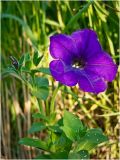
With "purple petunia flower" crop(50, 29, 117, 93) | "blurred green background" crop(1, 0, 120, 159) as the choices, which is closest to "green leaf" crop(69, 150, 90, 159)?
"purple petunia flower" crop(50, 29, 117, 93)

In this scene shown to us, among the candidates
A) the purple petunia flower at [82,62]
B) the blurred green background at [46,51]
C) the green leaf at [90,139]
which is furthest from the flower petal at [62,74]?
the blurred green background at [46,51]

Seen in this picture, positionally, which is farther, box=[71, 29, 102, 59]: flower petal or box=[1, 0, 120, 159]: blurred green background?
box=[1, 0, 120, 159]: blurred green background

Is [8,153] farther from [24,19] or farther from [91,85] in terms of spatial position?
[91,85]

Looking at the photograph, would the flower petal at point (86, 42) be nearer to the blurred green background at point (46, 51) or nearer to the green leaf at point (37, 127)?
the green leaf at point (37, 127)

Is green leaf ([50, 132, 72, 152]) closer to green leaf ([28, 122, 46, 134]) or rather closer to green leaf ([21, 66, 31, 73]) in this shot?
green leaf ([28, 122, 46, 134])

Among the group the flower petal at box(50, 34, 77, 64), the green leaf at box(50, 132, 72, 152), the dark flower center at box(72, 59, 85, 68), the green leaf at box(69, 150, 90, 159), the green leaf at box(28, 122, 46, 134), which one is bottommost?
the green leaf at box(69, 150, 90, 159)

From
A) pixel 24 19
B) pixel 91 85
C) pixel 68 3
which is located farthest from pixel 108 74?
pixel 24 19

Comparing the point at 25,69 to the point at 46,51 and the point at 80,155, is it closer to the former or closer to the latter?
the point at 80,155
